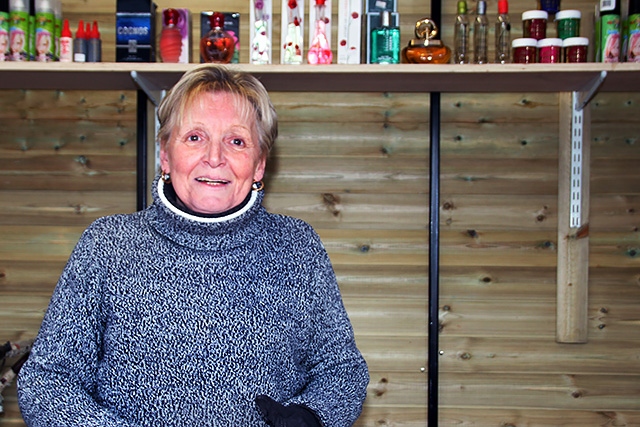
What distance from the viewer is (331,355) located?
1.36 metres

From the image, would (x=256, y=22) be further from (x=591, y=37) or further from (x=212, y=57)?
(x=591, y=37)

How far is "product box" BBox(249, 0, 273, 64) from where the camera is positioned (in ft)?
6.72

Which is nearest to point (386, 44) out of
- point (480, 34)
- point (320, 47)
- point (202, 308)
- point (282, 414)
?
→ point (320, 47)

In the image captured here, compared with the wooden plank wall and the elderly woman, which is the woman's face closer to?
the elderly woman

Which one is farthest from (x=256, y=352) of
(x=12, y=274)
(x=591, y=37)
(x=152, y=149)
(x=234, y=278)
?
(x=591, y=37)

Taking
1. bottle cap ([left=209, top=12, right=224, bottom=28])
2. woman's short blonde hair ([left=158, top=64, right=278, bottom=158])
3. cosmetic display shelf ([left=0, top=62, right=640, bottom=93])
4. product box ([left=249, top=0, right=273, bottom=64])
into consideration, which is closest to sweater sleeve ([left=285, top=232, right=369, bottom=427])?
woman's short blonde hair ([left=158, top=64, right=278, bottom=158])

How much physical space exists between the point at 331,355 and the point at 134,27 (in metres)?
1.17

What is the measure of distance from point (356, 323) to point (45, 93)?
3.86ft

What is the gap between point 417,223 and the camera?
7.52 ft

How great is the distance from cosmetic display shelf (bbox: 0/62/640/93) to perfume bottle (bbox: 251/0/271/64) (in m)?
0.06

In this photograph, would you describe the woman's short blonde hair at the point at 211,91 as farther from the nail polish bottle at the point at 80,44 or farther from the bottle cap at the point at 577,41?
the bottle cap at the point at 577,41

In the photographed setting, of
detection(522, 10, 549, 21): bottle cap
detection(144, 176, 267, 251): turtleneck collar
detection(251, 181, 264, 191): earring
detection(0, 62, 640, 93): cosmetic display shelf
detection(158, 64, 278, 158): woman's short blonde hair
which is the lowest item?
detection(144, 176, 267, 251): turtleneck collar

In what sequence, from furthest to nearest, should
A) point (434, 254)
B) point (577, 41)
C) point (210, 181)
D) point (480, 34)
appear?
point (434, 254), point (480, 34), point (577, 41), point (210, 181)

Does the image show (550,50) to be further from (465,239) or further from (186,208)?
(186,208)
